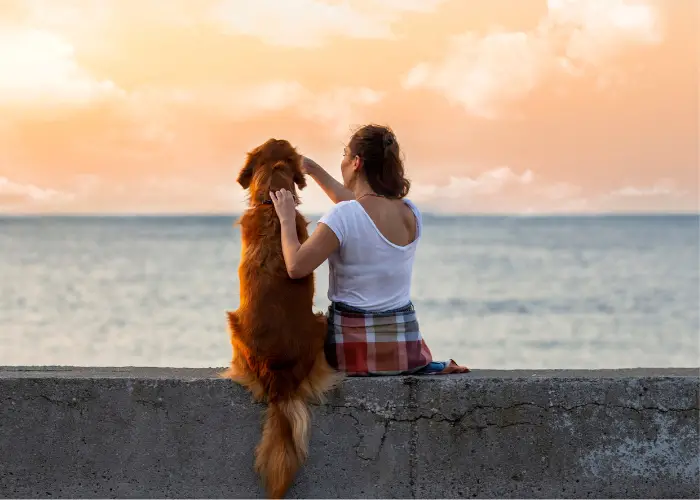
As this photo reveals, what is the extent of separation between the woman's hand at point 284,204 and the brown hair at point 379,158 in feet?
1.36

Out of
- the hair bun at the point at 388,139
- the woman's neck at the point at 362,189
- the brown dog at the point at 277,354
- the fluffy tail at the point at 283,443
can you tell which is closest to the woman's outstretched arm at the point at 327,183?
the woman's neck at the point at 362,189

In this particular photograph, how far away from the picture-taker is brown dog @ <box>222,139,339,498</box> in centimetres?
409

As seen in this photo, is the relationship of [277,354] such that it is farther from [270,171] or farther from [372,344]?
[270,171]

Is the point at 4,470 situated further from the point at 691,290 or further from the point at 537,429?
the point at 691,290

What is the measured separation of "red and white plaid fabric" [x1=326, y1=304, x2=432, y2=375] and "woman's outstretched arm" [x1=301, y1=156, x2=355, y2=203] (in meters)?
0.64

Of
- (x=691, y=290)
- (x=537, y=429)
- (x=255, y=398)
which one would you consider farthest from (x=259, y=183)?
→ (x=691, y=290)

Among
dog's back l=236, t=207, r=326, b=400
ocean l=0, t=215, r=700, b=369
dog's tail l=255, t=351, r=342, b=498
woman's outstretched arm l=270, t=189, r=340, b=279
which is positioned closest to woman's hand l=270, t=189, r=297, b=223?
woman's outstretched arm l=270, t=189, r=340, b=279

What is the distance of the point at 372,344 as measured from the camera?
434 centimetres

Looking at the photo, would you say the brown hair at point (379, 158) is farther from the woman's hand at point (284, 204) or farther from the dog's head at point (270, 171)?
the woman's hand at point (284, 204)

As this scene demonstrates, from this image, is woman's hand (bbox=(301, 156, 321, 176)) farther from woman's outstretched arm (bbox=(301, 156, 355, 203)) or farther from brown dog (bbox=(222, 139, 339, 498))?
brown dog (bbox=(222, 139, 339, 498))

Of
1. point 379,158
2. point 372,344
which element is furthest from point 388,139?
point 372,344

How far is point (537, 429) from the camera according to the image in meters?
4.24

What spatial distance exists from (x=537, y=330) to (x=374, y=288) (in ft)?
48.7

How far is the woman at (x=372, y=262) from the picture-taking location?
431 centimetres
